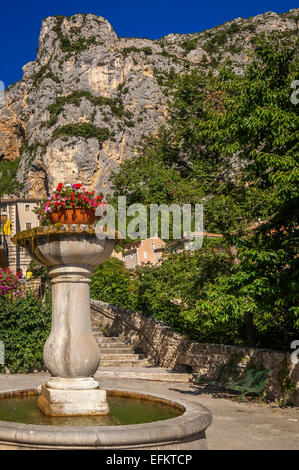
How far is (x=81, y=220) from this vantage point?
611 centimetres

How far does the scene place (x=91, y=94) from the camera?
81062 mm

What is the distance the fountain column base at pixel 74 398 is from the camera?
5.67m

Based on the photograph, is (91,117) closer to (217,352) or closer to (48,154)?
(48,154)

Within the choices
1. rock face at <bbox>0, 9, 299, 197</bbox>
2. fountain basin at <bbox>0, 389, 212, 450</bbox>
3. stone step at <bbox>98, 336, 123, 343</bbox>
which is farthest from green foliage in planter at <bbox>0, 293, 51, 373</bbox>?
rock face at <bbox>0, 9, 299, 197</bbox>

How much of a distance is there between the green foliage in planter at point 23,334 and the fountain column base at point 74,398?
25.6 feet

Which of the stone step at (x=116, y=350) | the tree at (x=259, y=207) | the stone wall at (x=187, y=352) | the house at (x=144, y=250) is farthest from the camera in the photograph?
the house at (x=144, y=250)

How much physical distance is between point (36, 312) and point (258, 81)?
28.8ft

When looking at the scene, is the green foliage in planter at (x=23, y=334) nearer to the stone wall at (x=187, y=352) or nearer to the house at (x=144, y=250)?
the stone wall at (x=187, y=352)

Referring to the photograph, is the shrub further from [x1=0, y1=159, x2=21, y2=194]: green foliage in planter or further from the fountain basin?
[x1=0, y1=159, x2=21, y2=194]: green foliage in planter

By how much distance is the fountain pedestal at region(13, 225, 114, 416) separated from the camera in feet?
18.8

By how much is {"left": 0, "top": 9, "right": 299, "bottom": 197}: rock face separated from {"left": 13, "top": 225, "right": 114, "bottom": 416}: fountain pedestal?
221 feet

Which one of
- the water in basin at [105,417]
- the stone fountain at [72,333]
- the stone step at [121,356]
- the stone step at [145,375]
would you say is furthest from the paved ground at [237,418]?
the stone step at [121,356]

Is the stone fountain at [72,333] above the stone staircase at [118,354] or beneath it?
above
